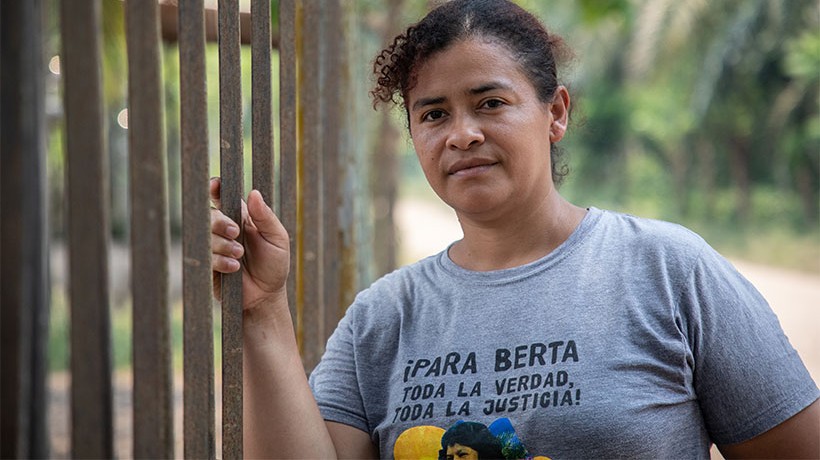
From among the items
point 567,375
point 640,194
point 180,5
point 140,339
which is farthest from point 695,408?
point 640,194

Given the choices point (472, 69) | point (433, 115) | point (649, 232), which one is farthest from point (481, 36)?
point (649, 232)

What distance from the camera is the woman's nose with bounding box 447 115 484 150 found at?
68.2 inches

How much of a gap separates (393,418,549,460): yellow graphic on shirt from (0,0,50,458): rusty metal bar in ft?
2.76

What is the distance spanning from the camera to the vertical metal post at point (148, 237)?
47.0 inches

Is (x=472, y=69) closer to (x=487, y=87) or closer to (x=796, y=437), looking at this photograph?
(x=487, y=87)

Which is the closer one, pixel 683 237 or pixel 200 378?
pixel 200 378

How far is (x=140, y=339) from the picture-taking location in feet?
3.98

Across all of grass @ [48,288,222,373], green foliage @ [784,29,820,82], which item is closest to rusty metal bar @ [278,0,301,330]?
grass @ [48,288,222,373]

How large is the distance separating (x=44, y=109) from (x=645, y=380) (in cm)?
109

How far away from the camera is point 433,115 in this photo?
71.8 inches

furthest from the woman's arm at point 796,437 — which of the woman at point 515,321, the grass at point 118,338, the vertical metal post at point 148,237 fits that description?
the grass at point 118,338

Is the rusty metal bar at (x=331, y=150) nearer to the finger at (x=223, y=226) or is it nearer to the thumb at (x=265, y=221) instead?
the thumb at (x=265, y=221)

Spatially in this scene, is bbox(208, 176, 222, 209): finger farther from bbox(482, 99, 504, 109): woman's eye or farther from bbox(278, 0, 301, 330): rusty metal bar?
bbox(482, 99, 504, 109): woman's eye

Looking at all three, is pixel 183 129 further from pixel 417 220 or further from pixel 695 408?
pixel 417 220
